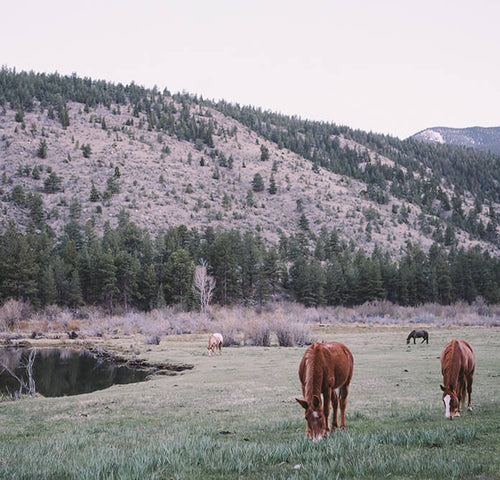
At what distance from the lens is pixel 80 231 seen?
7838 cm

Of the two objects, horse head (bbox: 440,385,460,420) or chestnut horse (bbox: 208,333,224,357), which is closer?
horse head (bbox: 440,385,460,420)

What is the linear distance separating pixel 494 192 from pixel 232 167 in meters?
100

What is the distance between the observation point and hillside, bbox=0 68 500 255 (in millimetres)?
90062

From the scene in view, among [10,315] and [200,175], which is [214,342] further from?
[200,175]

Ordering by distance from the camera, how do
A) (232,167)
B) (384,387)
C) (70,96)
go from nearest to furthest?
(384,387) → (232,167) → (70,96)

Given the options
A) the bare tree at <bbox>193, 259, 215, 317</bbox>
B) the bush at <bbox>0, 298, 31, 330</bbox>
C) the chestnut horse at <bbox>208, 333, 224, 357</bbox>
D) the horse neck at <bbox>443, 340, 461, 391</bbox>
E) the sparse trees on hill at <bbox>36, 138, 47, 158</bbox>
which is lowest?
the bush at <bbox>0, 298, 31, 330</bbox>

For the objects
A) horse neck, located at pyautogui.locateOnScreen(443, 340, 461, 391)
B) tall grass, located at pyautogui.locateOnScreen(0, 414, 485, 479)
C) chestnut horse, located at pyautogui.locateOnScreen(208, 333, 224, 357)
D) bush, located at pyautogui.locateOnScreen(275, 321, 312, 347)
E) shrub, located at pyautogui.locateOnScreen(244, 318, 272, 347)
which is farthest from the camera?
shrub, located at pyautogui.locateOnScreen(244, 318, 272, 347)

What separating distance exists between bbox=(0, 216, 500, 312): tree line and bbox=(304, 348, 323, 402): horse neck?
5945 centimetres

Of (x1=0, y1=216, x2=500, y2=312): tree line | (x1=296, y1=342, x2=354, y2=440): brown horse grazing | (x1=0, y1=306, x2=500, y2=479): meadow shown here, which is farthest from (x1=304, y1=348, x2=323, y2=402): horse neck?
(x1=0, y1=216, x2=500, y2=312): tree line

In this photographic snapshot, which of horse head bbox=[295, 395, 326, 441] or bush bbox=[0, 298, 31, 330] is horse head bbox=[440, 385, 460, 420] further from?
bush bbox=[0, 298, 31, 330]

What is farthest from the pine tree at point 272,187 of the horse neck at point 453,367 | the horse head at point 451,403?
the horse head at point 451,403

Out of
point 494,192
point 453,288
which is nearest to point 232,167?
point 453,288

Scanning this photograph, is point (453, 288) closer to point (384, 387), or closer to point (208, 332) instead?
point (208, 332)

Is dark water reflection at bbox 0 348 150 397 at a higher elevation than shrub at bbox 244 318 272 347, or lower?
lower
